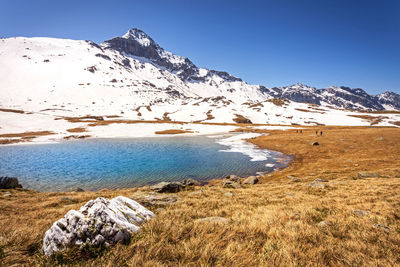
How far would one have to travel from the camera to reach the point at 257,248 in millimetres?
4547

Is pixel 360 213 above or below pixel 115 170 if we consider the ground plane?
above

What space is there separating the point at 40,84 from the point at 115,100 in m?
89.1

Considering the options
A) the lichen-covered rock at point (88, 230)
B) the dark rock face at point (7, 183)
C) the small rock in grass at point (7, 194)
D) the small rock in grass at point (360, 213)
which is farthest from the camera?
the dark rock face at point (7, 183)

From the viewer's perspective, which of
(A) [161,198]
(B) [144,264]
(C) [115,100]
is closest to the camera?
(B) [144,264]

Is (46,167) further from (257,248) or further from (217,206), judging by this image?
(257,248)

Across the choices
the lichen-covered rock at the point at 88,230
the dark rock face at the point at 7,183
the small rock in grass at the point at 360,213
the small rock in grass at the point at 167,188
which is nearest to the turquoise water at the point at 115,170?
the dark rock face at the point at 7,183

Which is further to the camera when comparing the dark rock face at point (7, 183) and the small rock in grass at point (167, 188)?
the dark rock face at point (7, 183)

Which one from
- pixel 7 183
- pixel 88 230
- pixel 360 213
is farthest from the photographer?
pixel 7 183

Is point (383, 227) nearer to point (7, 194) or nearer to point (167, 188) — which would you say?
point (167, 188)

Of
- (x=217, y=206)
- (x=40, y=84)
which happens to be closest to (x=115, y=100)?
(x=40, y=84)

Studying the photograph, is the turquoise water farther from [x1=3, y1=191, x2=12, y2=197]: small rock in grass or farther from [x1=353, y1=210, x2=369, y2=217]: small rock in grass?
[x1=353, y1=210, x2=369, y2=217]: small rock in grass

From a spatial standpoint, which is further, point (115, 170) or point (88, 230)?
point (115, 170)

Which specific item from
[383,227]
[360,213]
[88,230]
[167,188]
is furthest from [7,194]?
[360,213]

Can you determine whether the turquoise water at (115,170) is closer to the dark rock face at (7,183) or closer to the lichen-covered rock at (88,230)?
the dark rock face at (7,183)
